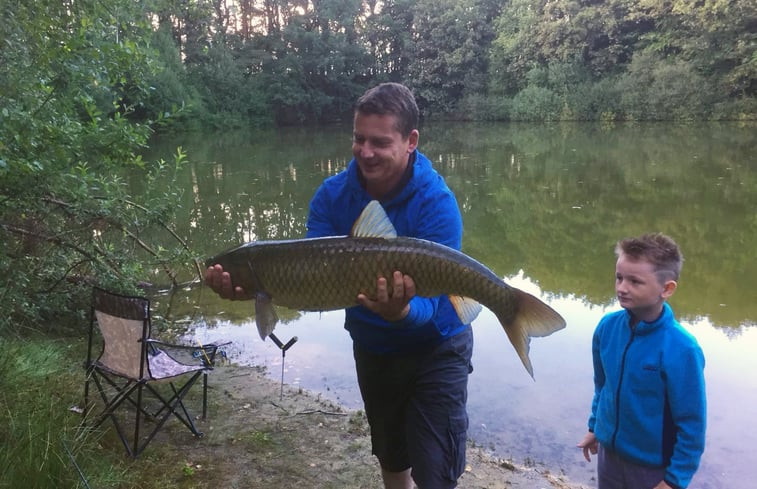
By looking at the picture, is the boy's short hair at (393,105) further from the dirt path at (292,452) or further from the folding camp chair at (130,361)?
the dirt path at (292,452)

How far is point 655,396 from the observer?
6.66 ft

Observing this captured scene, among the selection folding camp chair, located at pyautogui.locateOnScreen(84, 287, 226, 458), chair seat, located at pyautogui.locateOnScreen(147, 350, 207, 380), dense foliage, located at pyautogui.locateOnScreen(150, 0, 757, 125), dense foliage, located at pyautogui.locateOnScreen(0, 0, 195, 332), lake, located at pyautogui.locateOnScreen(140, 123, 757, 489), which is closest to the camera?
folding camp chair, located at pyautogui.locateOnScreen(84, 287, 226, 458)

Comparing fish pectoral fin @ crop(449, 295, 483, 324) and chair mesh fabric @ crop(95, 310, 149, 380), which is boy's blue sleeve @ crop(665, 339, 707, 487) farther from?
chair mesh fabric @ crop(95, 310, 149, 380)

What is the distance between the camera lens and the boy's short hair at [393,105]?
80.2 inches

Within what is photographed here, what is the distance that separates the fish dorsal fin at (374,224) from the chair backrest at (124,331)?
1.69 metres

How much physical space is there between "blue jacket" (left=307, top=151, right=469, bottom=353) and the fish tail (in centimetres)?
27

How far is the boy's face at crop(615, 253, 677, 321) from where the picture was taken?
82.3 inches

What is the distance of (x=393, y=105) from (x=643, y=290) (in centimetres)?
109

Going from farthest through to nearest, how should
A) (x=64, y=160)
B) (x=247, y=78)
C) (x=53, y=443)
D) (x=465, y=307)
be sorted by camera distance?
(x=247, y=78) < (x=64, y=160) < (x=53, y=443) < (x=465, y=307)

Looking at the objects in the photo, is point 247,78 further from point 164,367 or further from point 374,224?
point 374,224

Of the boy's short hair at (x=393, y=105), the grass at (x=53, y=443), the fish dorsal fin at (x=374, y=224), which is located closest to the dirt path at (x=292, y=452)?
the grass at (x=53, y=443)

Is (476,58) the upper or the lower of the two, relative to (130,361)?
upper

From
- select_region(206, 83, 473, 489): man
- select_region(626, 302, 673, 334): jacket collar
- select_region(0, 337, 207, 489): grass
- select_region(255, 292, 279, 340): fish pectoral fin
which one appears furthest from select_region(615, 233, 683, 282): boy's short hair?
select_region(0, 337, 207, 489): grass

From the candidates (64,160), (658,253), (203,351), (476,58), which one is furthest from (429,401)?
(476,58)
